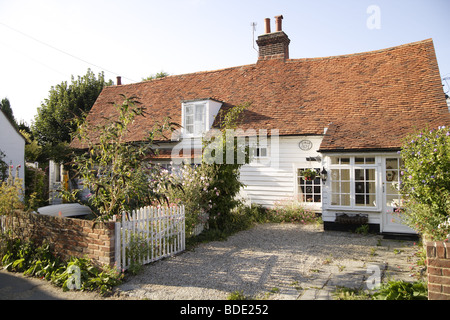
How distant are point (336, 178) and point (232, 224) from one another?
12.1 ft

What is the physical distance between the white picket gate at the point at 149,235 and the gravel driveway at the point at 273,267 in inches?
11.2

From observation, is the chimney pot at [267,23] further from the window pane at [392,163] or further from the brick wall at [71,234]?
the brick wall at [71,234]

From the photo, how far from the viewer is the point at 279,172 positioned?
12.6m

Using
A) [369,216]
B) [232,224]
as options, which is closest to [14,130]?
[232,224]

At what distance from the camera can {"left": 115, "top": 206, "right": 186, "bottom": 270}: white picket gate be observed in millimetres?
6129

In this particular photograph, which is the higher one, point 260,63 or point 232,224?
point 260,63

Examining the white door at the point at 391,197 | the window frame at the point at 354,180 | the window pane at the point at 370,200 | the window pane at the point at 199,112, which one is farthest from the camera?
the window pane at the point at 199,112

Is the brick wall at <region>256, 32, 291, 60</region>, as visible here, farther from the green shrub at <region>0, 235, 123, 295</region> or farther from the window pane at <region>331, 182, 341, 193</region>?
the green shrub at <region>0, 235, 123, 295</region>

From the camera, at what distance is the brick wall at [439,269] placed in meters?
3.93

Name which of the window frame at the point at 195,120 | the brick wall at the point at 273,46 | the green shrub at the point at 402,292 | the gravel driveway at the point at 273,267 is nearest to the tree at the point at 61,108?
the window frame at the point at 195,120

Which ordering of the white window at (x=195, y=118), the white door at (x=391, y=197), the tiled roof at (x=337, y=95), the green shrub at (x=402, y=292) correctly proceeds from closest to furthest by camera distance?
the green shrub at (x=402, y=292) → the white door at (x=391, y=197) → the tiled roof at (x=337, y=95) → the white window at (x=195, y=118)

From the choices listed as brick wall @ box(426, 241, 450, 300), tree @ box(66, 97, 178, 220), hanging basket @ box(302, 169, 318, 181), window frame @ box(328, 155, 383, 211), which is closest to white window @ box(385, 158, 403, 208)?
window frame @ box(328, 155, 383, 211)
